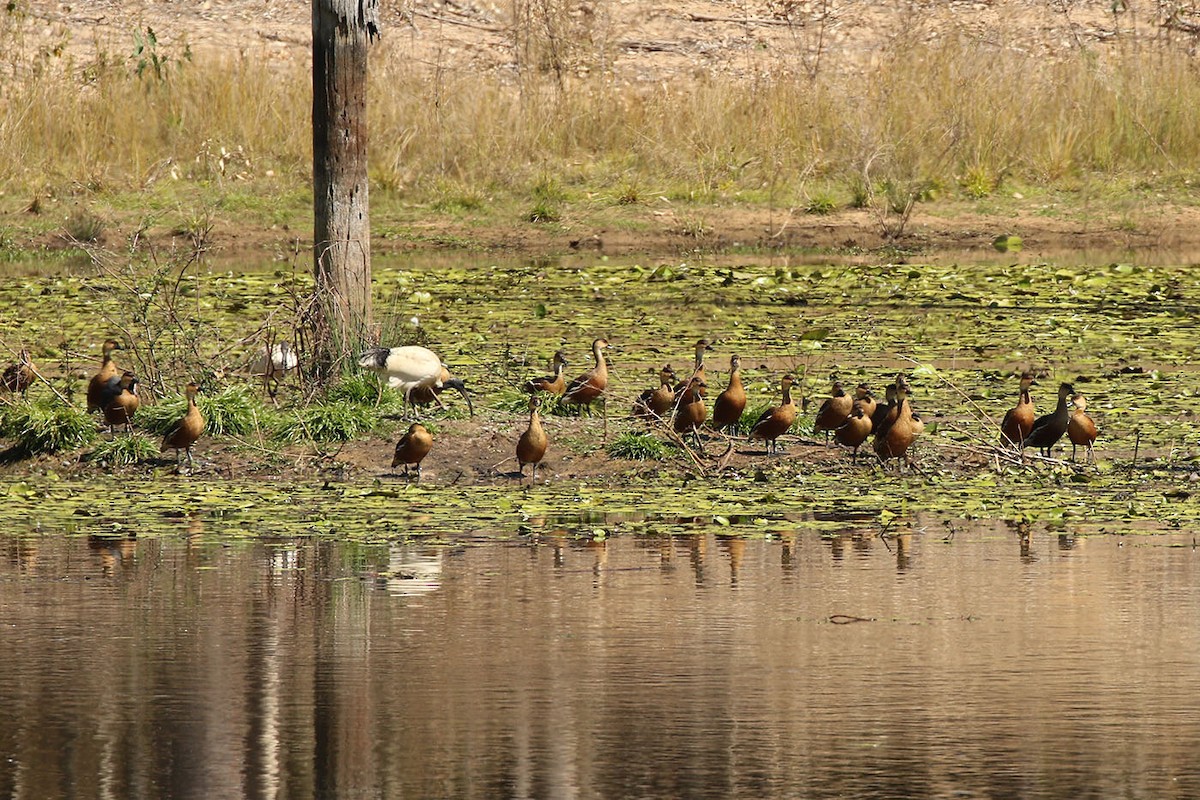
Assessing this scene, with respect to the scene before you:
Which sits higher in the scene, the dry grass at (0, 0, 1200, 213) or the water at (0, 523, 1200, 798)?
the dry grass at (0, 0, 1200, 213)

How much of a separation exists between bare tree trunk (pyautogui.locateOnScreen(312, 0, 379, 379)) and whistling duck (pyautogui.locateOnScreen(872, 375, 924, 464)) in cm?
357

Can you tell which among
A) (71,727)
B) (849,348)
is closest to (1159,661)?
(71,727)

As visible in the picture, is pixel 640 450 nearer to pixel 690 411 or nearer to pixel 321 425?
pixel 690 411

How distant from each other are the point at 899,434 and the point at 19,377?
5.82 metres

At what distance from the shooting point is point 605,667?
812 cm

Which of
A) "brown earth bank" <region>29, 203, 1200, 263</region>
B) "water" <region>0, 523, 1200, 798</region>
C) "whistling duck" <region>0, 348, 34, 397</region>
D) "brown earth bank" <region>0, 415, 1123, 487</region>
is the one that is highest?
"brown earth bank" <region>29, 203, 1200, 263</region>

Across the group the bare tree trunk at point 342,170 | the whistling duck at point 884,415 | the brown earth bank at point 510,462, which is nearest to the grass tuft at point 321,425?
the brown earth bank at point 510,462

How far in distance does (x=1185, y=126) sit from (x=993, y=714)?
21597mm

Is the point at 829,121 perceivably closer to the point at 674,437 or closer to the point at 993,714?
the point at 674,437

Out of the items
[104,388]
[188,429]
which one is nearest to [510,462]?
[188,429]

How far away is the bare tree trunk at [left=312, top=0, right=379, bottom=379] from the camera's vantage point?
14.5 m

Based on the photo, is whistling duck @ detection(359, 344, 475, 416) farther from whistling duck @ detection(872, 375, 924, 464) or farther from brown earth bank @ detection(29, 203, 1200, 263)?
brown earth bank @ detection(29, 203, 1200, 263)

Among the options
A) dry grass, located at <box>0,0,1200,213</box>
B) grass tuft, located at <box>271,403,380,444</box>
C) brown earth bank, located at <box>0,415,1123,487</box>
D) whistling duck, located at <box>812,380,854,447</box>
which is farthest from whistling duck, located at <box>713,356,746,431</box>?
dry grass, located at <box>0,0,1200,213</box>

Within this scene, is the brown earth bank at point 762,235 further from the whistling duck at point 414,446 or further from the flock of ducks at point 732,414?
the whistling duck at point 414,446
